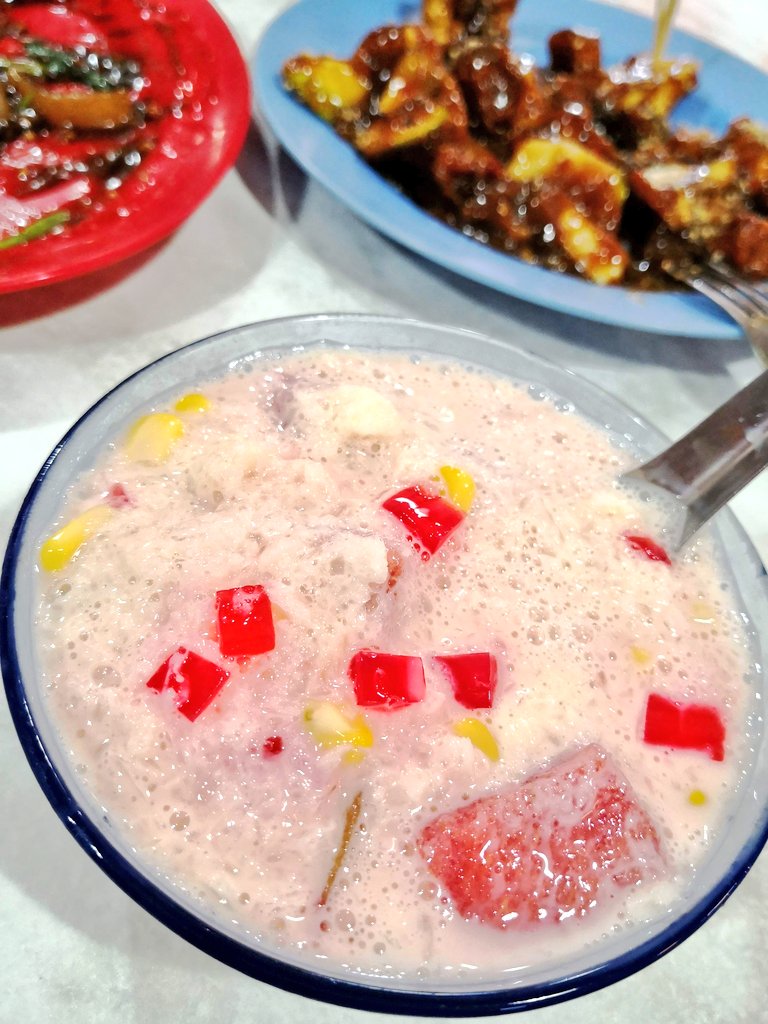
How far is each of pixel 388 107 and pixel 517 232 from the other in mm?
429

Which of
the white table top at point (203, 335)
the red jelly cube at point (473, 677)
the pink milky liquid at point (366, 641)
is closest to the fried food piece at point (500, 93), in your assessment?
the white table top at point (203, 335)

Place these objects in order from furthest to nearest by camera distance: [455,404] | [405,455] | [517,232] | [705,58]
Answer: [705,58] < [517,232] < [455,404] < [405,455]

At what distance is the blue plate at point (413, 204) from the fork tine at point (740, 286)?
0.27 ft

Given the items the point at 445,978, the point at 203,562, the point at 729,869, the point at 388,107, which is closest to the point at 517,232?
the point at 388,107

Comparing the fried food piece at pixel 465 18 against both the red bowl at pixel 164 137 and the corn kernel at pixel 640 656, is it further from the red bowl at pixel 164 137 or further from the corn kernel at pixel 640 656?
the corn kernel at pixel 640 656

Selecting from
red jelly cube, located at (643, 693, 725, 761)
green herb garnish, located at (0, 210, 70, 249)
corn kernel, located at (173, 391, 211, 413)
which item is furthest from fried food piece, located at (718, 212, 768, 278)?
green herb garnish, located at (0, 210, 70, 249)

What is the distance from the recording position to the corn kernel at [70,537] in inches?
42.0

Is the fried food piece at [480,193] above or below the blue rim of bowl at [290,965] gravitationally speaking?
above

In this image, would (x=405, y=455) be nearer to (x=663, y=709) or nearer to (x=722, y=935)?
(x=663, y=709)

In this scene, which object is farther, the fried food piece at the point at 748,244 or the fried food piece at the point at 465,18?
the fried food piece at the point at 465,18

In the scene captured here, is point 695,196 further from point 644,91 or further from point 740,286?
point 644,91

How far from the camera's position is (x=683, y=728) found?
1.12m

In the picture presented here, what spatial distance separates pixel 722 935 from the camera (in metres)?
1.15

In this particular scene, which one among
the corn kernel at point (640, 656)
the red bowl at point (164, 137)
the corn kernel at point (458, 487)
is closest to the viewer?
→ the corn kernel at point (640, 656)
